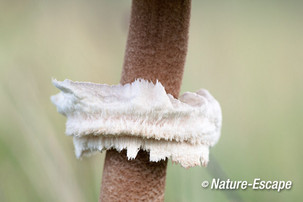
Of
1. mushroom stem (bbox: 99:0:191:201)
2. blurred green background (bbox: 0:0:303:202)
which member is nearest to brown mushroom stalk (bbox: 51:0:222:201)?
mushroom stem (bbox: 99:0:191:201)

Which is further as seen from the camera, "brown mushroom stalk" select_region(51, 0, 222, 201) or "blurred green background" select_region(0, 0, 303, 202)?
"blurred green background" select_region(0, 0, 303, 202)

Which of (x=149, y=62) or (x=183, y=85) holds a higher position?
(x=183, y=85)

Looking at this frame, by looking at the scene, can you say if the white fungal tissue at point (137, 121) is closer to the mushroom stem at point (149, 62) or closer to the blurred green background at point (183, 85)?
the mushroom stem at point (149, 62)

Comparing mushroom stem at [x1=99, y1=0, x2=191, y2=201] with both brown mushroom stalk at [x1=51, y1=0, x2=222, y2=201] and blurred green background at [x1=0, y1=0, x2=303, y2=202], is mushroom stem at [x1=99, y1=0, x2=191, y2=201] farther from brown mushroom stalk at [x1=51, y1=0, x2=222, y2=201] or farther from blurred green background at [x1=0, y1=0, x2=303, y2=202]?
blurred green background at [x1=0, y1=0, x2=303, y2=202]

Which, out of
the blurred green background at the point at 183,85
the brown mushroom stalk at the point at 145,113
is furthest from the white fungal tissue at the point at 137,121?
the blurred green background at the point at 183,85

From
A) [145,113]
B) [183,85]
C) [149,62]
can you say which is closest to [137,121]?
[145,113]

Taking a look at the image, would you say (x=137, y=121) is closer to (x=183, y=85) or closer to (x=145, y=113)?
(x=145, y=113)
